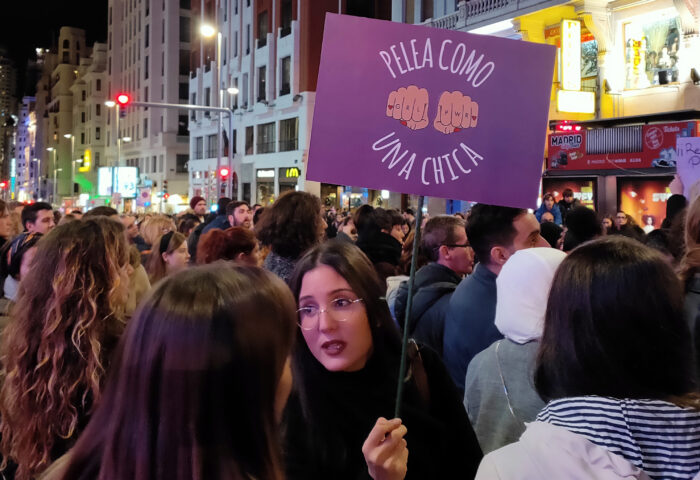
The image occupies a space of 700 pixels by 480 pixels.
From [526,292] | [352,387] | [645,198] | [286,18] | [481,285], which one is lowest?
[352,387]

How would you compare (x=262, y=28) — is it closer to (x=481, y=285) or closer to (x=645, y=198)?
(x=645, y=198)

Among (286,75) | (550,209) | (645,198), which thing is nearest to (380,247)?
(550,209)

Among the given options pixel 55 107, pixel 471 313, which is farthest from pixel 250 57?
pixel 55 107

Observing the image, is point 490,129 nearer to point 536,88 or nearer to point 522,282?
point 536,88

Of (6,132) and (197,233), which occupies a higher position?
(6,132)

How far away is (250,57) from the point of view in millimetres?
42812

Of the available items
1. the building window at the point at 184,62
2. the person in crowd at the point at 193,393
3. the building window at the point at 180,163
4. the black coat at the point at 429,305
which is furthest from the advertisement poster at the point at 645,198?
the building window at the point at 184,62

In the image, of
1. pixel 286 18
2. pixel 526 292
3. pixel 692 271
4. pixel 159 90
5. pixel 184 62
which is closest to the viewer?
pixel 526 292

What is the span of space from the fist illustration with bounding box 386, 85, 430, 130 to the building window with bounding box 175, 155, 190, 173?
5984 cm

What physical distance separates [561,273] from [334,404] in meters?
0.93

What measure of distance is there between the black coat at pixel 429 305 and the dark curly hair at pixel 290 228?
94 cm

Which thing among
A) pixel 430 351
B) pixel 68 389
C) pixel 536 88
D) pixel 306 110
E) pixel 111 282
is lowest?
pixel 68 389

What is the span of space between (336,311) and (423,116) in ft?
3.26

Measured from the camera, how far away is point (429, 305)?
175 inches
